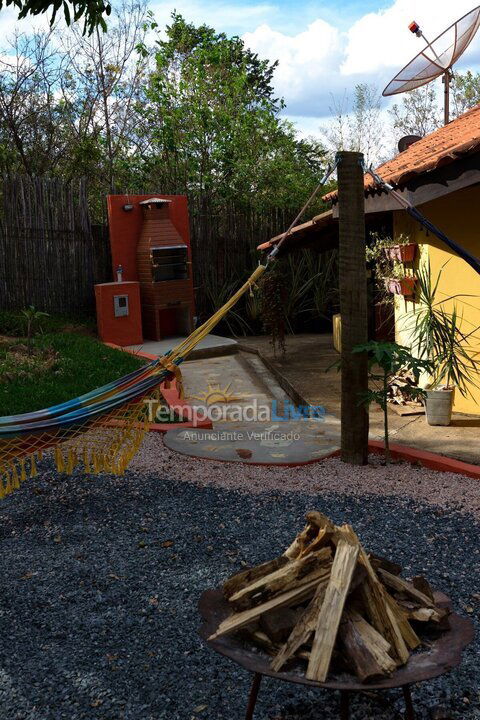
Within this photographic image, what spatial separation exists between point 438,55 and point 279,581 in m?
5.80

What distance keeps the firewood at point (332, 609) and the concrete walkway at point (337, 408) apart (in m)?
2.52

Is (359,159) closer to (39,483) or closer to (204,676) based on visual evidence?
(39,483)

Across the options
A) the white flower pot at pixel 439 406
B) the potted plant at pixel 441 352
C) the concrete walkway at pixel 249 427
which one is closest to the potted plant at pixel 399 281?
the potted plant at pixel 441 352

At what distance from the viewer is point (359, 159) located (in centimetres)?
397

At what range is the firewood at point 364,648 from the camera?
1.59 meters

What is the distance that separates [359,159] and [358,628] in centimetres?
288

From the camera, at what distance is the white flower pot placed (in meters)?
4.84

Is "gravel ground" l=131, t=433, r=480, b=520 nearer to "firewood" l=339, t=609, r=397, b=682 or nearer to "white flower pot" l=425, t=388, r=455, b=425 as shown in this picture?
"white flower pot" l=425, t=388, r=455, b=425

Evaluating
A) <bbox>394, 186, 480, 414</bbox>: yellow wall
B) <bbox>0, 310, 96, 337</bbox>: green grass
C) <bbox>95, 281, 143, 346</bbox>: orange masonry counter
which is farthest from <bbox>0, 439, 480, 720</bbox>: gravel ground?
<bbox>95, 281, 143, 346</bbox>: orange masonry counter

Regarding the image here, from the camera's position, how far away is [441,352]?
4.70 metres

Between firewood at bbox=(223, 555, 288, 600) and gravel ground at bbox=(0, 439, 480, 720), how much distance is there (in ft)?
1.23

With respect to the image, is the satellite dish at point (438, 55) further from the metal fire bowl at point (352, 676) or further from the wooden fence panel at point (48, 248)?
the metal fire bowl at point (352, 676)

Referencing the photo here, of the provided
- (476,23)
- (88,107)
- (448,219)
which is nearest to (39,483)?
(448,219)

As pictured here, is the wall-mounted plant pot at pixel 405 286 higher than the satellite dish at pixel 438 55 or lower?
lower
